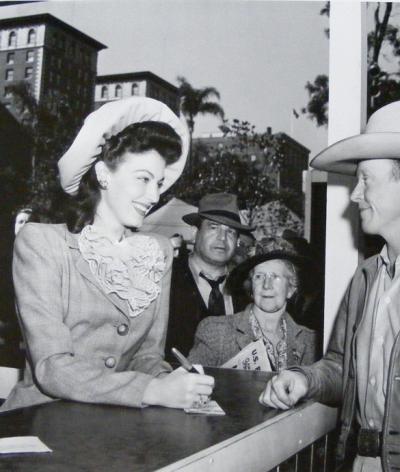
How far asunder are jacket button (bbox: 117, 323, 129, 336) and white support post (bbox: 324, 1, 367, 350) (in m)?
0.56

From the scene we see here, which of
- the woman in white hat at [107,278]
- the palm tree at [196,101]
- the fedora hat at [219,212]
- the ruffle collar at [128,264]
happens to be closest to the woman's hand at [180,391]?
the woman in white hat at [107,278]

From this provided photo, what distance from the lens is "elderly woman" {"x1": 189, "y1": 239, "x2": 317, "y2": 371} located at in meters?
1.63

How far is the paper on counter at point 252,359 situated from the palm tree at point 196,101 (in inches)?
26.4

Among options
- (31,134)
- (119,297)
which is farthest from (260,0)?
(119,297)

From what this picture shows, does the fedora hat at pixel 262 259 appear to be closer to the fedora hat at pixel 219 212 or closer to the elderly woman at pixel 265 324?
the elderly woman at pixel 265 324

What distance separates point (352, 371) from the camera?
1.21 m

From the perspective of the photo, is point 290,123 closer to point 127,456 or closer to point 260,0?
point 260,0

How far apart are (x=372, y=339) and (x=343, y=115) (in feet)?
1.94

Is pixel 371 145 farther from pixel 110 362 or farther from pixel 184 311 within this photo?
pixel 184 311

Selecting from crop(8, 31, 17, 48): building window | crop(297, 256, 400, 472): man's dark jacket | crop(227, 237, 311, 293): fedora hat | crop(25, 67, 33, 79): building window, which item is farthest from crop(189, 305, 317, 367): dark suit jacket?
crop(8, 31, 17, 48): building window

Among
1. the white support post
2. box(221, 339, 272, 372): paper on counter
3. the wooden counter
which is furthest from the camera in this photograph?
box(221, 339, 272, 372): paper on counter

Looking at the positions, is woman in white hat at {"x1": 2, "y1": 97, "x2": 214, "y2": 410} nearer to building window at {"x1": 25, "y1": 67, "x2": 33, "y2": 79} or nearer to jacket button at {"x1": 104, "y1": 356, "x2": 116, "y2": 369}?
jacket button at {"x1": 104, "y1": 356, "x2": 116, "y2": 369}

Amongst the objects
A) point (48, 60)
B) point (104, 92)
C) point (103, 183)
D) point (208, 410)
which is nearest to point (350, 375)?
point (208, 410)

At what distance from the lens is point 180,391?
98 cm
